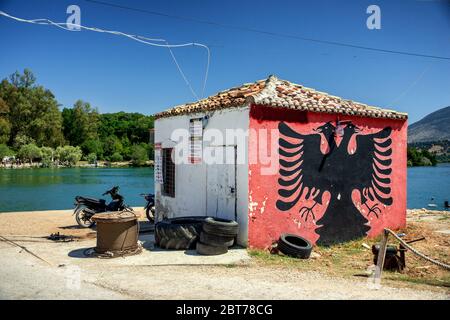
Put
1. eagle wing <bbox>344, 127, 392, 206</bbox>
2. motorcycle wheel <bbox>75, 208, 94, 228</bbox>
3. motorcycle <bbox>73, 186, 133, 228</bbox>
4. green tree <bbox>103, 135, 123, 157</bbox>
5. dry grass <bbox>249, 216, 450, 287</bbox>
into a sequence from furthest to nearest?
green tree <bbox>103, 135, 123, 157</bbox> → motorcycle wheel <bbox>75, 208, 94, 228</bbox> → motorcycle <bbox>73, 186, 133, 228</bbox> → eagle wing <bbox>344, 127, 392, 206</bbox> → dry grass <bbox>249, 216, 450, 287</bbox>

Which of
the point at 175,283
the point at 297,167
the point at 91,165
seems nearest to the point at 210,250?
the point at 175,283

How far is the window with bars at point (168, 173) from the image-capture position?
38.3 ft

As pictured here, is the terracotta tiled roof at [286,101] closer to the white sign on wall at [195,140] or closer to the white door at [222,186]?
the white sign on wall at [195,140]

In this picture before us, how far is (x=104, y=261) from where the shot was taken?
775 centimetres

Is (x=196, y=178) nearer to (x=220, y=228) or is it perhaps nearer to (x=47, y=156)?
(x=220, y=228)

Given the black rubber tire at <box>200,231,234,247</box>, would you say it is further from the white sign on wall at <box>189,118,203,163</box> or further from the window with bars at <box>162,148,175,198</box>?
the window with bars at <box>162,148,175,198</box>

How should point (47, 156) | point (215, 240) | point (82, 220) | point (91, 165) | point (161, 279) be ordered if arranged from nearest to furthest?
point (161, 279) < point (215, 240) < point (82, 220) < point (47, 156) < point (91, 165)

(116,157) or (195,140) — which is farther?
(116,157)

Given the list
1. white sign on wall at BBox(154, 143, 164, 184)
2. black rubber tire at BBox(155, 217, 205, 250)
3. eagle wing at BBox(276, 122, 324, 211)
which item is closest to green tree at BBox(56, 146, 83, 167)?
white sign on wall at BBox(154, 143, 164, 184)

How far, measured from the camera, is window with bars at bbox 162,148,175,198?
11674 millimetres

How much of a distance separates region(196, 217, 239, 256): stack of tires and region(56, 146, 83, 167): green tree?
8003 centimetres

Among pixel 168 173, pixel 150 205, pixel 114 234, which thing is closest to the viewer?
pixel 114 234

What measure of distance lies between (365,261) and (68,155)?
81.9 m

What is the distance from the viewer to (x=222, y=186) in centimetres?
944
